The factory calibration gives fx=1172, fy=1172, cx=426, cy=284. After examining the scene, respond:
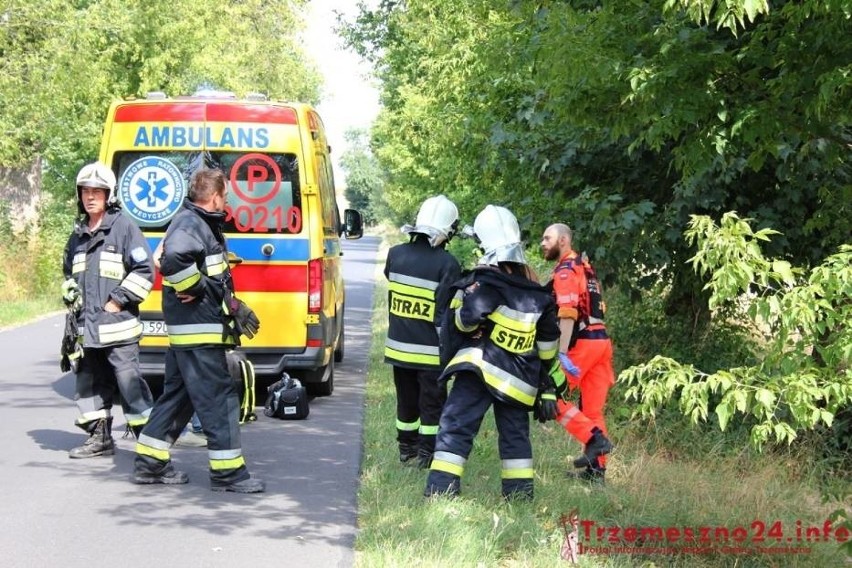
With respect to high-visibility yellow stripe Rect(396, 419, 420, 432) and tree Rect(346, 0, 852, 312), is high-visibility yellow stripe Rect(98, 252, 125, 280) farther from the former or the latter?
tree Rect(346, 0, 852, 312)

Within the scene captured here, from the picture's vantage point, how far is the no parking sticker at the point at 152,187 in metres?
9.98

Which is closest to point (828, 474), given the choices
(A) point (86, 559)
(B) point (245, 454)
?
(B) point (245, 454)

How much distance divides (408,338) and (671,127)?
2.46 meters

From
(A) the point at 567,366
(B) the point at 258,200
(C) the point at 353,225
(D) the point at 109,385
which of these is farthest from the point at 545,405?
(C) the point at 353,225

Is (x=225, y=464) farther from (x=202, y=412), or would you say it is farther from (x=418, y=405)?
(x=418, y=405)

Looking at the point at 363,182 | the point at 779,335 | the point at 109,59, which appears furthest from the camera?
the point at 363,182

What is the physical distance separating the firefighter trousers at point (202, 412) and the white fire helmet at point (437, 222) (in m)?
1.53

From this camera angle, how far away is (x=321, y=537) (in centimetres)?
609

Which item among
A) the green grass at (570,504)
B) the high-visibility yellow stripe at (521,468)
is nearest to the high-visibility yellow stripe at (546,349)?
the high-visibility yellow stripe at (521,468)

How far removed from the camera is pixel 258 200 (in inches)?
393

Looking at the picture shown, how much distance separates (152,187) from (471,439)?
472 centimetres

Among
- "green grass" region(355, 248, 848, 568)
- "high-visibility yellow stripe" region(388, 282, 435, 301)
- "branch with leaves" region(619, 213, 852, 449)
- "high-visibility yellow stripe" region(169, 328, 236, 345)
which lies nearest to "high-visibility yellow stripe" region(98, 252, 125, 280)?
"high-visibility yellow stripe" region(169, 328, 236, 345)

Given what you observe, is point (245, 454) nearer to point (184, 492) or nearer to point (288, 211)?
point (184, 492)

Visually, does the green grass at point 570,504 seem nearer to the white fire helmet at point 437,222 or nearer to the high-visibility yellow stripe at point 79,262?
the white fire helmet at point 437,222
